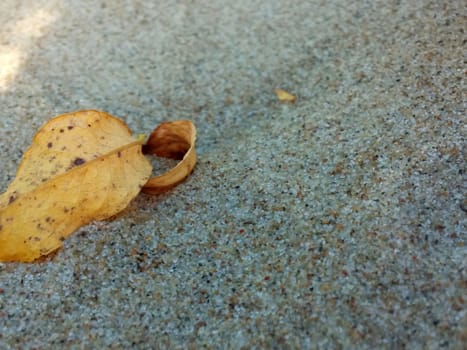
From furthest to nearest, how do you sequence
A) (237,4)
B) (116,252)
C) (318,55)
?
(237,4) < (318,55) < (116,252)

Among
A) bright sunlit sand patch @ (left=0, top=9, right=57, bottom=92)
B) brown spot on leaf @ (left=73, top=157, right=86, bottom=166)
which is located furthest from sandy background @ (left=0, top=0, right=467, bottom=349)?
brown spot on leaf @ (left=73, top=157, right=86, bottom=166)

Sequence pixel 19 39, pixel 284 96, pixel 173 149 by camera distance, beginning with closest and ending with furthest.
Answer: pixel 173 149
pixel 284 96
pixel 19 39

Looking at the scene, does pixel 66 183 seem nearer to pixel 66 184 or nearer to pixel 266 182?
pixel 66 184

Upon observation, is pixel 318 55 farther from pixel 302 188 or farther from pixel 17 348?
pixel 17 348

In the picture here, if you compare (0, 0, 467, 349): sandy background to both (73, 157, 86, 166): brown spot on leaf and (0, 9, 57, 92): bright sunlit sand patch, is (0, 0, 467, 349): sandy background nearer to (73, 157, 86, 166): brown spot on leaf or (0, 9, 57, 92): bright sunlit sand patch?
(0, 9, 57, 92): bright sunlit sand patch

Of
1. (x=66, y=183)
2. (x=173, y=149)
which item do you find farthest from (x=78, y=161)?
(x=173, y=149)

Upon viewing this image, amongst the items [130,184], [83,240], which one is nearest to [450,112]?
[130,184]
